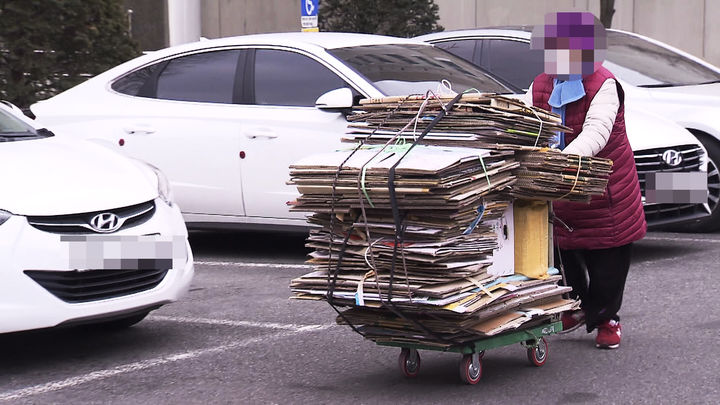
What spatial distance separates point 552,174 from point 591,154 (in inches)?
12.5

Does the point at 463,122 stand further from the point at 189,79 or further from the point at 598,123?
the point at 189,79

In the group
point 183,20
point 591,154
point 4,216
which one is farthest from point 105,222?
point 183,20

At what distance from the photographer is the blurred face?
5359mm

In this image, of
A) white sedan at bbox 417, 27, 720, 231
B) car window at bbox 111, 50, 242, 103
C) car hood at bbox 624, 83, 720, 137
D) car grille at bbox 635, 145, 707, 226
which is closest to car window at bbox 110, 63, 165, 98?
car window at bbox 111, 50, 242, 103

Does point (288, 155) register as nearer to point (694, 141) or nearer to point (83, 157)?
point (83, 157)

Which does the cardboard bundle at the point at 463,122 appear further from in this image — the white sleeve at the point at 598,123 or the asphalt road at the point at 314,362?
the asphalt road at the point at 314,362

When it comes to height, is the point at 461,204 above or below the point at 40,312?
above

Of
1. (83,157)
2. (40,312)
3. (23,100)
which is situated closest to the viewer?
(40,312)

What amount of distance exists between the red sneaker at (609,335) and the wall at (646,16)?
1418 centimetres

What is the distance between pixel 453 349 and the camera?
16.2ft

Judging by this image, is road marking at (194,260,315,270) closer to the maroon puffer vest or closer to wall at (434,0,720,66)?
the maroon puffer vest

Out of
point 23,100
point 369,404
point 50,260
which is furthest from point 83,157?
point 23,100

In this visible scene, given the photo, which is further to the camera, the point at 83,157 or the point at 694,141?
the point at 694,141

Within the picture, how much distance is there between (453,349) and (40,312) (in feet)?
6.06
